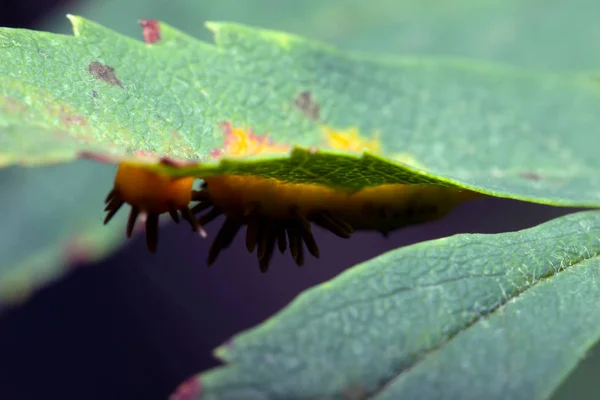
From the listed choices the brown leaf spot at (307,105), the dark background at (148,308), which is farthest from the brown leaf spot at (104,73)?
the dark background at (148,308)

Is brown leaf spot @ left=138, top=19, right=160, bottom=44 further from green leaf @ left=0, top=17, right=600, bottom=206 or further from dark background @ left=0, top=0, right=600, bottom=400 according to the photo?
dark background @ left=0, top=0, right=600, bottom=400

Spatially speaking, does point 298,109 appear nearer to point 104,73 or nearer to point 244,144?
point 244,144

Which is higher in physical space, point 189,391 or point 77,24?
point 77,24

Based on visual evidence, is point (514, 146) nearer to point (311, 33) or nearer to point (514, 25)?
point (514, 25)

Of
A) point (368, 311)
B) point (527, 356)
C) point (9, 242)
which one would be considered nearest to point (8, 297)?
point (9, 242)

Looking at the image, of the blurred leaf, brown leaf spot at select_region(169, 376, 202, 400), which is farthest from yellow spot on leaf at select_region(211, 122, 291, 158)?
the blurred leaf

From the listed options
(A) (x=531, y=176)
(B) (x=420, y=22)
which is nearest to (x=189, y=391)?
(A) (x=531, y=176)

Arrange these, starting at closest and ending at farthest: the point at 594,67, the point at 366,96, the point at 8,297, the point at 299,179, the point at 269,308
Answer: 1. the point at 299,179
2. the point at 366,96
3. the point at 8,297
4. the point at 594,67
5. the point at 269,308
